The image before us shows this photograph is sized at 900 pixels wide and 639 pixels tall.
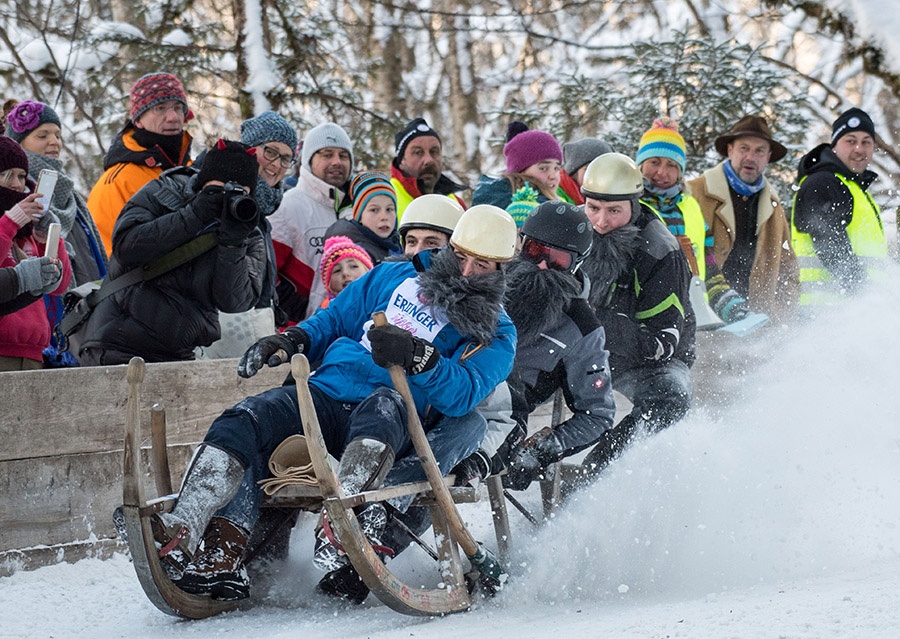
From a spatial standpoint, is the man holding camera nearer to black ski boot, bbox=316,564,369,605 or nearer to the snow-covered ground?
the snow-covered ground

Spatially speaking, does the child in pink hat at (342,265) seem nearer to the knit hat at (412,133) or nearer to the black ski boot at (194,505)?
the knit hat at (412,133)

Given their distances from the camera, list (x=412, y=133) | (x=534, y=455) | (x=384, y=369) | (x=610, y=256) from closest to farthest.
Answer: (x=384, y=369), (x=534, y=455), (x=610, y=256), (x=412, y=133)

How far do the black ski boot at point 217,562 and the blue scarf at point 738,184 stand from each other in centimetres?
452

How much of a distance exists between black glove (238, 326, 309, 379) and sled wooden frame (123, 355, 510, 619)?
37cm

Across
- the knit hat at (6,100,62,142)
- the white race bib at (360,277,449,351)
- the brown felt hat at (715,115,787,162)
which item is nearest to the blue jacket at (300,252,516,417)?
the white race bib at (360,277,449,351)

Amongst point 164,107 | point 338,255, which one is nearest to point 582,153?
point 338,255

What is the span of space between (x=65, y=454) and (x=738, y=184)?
4536 millimetres

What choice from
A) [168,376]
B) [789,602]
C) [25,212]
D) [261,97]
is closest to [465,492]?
[789,602]

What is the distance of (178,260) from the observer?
4.99 m

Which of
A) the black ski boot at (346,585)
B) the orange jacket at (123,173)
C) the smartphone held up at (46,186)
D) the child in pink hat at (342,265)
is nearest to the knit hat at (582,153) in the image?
the child in pink hat at (342,265)

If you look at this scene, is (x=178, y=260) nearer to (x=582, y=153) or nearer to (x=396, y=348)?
(x=396, y=348)

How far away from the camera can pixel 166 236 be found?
4.91m

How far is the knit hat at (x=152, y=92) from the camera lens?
5.73 m

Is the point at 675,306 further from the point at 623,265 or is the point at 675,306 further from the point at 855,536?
the point at 855,536
